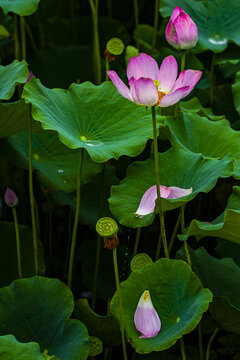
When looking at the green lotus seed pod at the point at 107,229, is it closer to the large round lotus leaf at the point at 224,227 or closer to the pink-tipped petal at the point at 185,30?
the large round lotus leaf at the point at 224,227

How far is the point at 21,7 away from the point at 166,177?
0.59 metres

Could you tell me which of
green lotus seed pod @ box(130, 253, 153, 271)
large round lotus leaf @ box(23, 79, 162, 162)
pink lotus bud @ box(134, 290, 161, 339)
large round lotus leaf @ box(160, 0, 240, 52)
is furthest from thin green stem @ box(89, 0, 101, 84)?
pink lotus bud @ box(134, 290, 161, 339)

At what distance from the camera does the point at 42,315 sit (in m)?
1.11

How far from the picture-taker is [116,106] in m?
1.29

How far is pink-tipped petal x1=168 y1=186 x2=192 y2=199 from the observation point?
3.63ft

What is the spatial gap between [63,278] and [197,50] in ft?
2.47

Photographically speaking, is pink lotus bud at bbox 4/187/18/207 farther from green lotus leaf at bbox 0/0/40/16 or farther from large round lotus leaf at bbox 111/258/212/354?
green lotus leaf at bbox 0/0/40/16

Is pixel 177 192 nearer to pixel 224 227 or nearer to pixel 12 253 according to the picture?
pixel 224 227

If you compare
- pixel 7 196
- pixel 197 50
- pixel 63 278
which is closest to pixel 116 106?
pixel 7 196

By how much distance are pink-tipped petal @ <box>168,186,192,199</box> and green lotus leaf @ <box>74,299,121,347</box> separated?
0.26 metres

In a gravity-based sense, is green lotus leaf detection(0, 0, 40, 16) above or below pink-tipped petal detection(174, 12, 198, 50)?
above

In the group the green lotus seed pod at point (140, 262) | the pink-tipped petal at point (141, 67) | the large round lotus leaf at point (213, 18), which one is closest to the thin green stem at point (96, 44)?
the large round lotus leaf at point (213, 18)

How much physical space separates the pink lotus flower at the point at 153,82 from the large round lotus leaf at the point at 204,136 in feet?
0.60

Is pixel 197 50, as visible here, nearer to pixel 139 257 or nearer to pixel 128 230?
pixel 128 230
